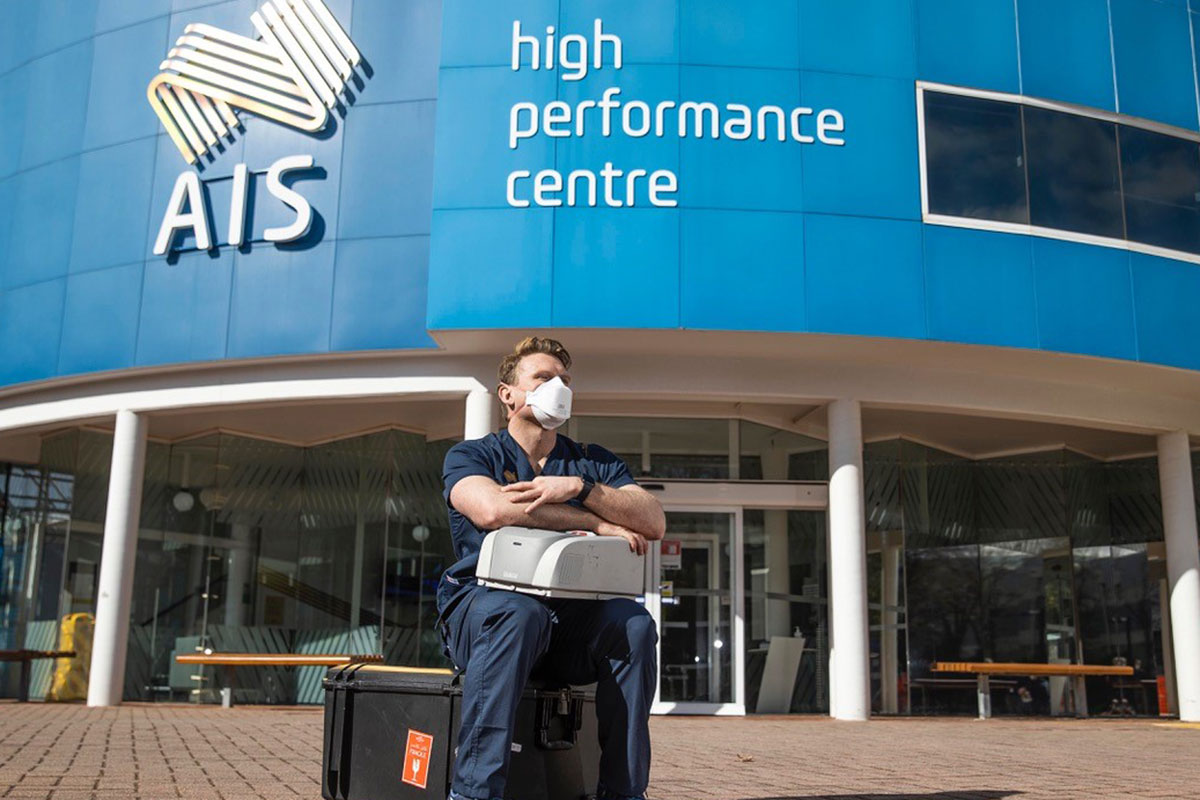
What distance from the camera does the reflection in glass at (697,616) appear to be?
1352cm

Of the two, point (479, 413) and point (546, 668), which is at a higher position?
point (479, 413)

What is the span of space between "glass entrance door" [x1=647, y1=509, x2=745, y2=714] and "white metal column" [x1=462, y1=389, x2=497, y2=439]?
7.95ft

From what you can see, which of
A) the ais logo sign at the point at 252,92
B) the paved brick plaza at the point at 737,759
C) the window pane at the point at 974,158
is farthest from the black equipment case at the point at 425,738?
the window pane at the point at 974,158

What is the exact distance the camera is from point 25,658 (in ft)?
46.8

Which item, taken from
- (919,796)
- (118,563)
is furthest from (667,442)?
(919,796)

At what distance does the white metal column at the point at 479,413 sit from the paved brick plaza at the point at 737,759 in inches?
128

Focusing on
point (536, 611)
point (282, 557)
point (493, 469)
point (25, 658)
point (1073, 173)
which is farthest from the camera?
point (282, 557)

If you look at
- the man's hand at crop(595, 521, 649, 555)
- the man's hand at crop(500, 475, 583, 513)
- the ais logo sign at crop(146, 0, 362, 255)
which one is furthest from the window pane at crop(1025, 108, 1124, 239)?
the man's hand at crop(500, 475, 583, 513)

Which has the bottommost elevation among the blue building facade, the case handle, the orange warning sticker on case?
the orange warning sticker on case

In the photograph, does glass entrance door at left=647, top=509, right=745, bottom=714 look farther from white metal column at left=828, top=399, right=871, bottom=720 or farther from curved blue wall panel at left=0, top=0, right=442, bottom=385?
curved blue wall panel at left=0, top=0, right=442, bottom=385

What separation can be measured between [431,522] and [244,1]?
258 inches

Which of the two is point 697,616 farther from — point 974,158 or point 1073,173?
point 1073,173

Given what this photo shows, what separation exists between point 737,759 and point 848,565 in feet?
18.1

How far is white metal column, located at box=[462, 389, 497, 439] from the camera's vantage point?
1275 cm
